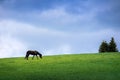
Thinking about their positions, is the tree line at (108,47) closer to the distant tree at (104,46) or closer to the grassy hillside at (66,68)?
the distant tree at (104,46)

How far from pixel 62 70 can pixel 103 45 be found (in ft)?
178

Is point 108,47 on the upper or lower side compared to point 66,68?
upper

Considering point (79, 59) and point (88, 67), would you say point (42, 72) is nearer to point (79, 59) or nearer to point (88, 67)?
point (88, 67)

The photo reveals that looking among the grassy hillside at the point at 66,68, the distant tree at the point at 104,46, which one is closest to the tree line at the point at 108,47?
the distant tree at the point at 104,46

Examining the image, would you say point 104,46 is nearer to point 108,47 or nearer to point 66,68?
point 108,47

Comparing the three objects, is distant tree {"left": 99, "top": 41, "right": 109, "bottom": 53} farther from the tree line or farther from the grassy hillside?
the grassy hillside

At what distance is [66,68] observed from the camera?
163 feet

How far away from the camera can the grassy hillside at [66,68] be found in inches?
1718

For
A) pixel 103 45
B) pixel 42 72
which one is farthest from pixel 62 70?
pixel 103 45

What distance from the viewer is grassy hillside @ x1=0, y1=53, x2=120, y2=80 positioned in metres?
43.6

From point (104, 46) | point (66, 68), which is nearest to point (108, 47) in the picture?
point (104, 46)

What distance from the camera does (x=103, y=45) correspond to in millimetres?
101188

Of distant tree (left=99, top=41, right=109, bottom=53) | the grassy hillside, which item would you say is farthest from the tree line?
the grassy hillside

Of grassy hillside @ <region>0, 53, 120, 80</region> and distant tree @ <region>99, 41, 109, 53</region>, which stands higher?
distant tree @ <region>99, 41, 109, 53</region>
